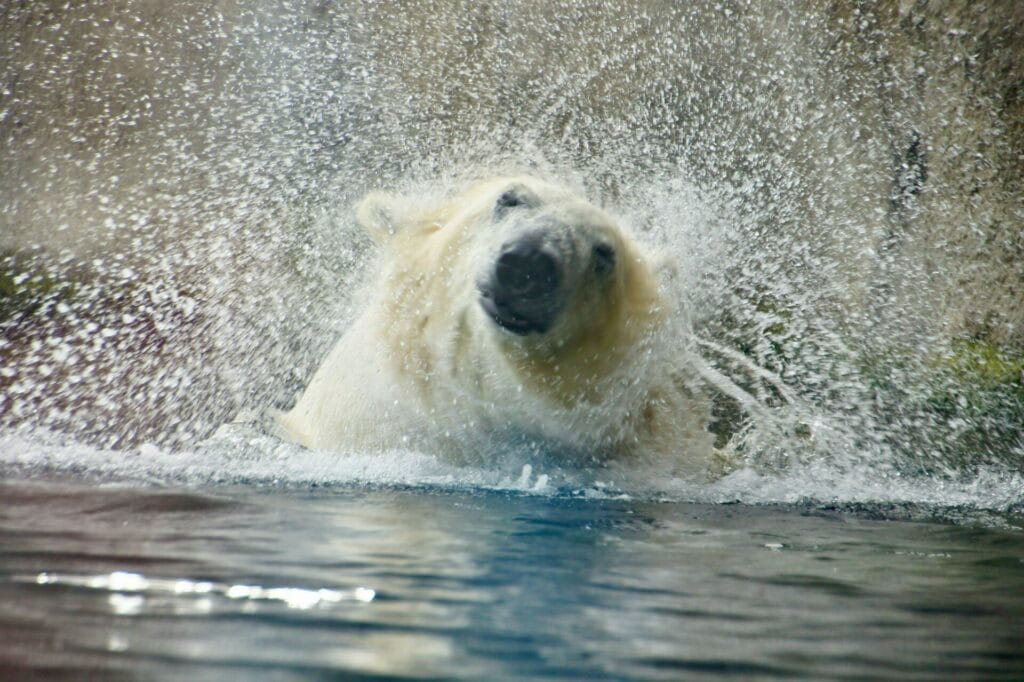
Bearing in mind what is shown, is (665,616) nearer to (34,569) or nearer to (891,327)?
(34,569)

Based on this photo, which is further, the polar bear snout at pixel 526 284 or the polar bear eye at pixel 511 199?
the polar bear eye at pixel 511 199

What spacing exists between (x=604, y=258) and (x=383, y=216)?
1.18m

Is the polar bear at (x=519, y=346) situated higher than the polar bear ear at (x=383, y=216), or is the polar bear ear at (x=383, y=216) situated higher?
the polar bear ear at (x=383, y=216)

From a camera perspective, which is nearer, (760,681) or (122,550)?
(760,681)

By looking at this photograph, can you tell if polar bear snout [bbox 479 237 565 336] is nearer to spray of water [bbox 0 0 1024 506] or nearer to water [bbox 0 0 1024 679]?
water [bbox 0 0 1024 679]

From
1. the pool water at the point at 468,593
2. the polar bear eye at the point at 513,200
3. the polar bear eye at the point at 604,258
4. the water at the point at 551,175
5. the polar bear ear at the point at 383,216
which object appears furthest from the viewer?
the water at the point at 551,175

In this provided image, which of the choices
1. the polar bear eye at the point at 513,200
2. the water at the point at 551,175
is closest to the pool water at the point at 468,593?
the water at the point at 551,175

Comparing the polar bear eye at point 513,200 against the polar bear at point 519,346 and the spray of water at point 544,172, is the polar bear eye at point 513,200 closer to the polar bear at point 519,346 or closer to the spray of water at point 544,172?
the polar bear at point 519,346

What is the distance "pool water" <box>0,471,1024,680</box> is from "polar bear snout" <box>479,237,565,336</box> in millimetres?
663

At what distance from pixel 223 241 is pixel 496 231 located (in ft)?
11.8

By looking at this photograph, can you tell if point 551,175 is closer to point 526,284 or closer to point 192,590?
point 526,284

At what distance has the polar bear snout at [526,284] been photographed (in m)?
3.12

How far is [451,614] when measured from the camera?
148 cm

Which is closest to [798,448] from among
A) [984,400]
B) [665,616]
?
[984,400]
